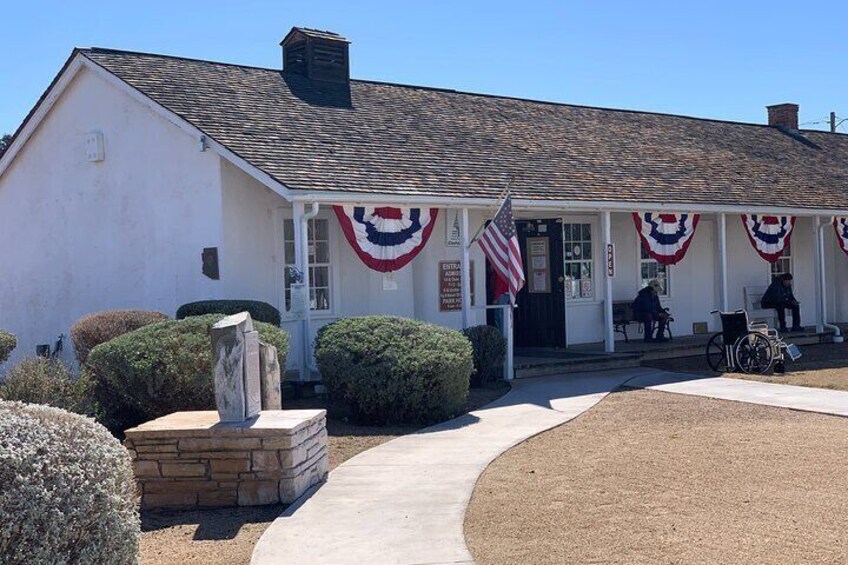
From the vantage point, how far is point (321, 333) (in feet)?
41.2

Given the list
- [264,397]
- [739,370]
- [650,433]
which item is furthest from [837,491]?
[739,370]

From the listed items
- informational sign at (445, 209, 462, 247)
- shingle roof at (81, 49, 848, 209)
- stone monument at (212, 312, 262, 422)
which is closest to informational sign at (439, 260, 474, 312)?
informational sign at (445, 209, 462, 247)

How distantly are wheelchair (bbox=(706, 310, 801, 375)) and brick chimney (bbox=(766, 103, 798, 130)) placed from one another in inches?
513

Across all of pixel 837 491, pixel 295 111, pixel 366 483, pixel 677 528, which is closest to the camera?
pixel 677 528

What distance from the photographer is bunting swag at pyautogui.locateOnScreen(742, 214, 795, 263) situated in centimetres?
1959

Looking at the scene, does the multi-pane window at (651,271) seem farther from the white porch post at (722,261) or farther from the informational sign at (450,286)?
the informational sign at (450,286)

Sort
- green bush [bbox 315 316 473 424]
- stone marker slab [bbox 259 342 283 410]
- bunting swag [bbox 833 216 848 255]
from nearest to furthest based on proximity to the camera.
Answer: stone marker slab [bbox 259 342 283 410], green bush [bbox 315 316 473 424], bunting swag [bbox 833 216 848 255]

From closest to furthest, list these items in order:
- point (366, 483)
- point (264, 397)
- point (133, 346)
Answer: point (366, 483) → point (264, 397) → point (133, 346)

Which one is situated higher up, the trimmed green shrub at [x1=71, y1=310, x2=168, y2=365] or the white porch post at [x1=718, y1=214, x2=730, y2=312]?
the white porch post at [x1=718, y1=214, x2=730, y2=312]

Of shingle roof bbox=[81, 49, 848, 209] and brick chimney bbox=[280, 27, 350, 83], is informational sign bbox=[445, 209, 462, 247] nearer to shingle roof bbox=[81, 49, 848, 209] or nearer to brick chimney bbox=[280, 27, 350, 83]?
shingle roof bbox=[81, 49, 848, 209]

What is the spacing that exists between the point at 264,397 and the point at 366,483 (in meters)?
1.29

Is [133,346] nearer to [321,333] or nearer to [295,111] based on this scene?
[321,333]

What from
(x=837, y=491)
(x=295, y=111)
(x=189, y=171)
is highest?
(x=295, y=111)

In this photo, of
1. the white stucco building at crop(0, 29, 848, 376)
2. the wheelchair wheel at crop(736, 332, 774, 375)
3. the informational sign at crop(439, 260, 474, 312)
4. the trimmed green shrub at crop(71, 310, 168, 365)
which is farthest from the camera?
the informational sign at crop(439, 260, 474, 312)
